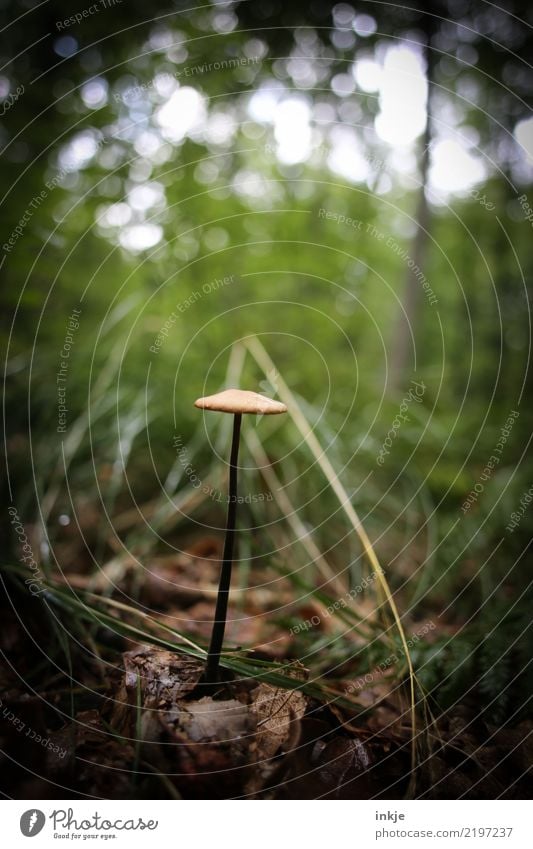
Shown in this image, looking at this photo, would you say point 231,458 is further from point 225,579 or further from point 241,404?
point 225,579

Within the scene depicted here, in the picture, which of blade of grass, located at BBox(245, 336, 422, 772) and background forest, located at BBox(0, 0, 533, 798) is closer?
blade of grass, located at BBox(245, 336, 422, 772)

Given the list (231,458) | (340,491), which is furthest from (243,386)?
(231,458)

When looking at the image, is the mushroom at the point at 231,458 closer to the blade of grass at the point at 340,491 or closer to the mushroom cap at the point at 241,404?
the mushroom cap at the point at 241,404

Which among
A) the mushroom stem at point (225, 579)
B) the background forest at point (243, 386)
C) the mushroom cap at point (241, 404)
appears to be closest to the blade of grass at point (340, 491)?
the background forest at point (243, 386)

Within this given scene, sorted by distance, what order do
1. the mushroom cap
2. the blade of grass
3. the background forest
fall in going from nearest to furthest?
the mushroom cap → the blade of grass → the background forest

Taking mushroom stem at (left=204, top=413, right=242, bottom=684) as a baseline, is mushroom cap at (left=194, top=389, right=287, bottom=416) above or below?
above

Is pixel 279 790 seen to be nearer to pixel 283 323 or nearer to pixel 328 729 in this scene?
pixel 328 729

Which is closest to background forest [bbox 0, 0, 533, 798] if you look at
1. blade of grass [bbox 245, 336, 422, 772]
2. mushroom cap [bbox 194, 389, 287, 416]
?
blade of grass [bbox 245, 336, 422, 772]

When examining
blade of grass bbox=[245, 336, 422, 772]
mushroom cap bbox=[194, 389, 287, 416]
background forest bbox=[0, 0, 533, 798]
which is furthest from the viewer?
background forest bbox=[0, 0, 533, 798]

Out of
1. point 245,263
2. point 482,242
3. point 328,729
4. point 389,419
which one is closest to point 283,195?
point 245,263

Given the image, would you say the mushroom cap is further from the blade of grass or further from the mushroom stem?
the blade of grass
